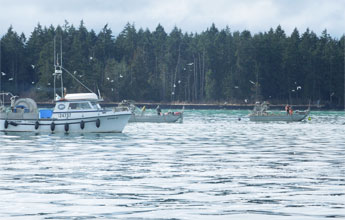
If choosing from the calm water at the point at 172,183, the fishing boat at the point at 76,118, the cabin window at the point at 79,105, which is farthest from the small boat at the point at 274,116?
the calm water at the point at 172,183

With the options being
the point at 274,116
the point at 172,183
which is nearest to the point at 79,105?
the point at 172,183

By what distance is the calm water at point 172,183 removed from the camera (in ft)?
68.7

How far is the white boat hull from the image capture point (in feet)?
214

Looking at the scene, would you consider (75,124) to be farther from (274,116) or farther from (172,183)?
(274,116)

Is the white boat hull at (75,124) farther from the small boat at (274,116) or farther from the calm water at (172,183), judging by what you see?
the small boat at (274,116)

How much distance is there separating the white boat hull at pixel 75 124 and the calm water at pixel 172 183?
18893 millimetres

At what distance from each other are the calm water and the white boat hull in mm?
18893

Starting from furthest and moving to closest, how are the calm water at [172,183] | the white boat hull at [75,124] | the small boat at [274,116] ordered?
the small boat at [274,116] → the white boat hull at [75,124] → the calm water at [172,183]

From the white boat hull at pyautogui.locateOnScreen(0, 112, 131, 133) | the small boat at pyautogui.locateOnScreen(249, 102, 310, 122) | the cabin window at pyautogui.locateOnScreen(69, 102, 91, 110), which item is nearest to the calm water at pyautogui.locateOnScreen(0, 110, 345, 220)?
the cabin window at pyautogui.locateOnScreen(69, 102, 91, 110)

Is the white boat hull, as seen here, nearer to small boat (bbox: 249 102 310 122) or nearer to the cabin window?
the cabin window

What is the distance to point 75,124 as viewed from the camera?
65.4 metres

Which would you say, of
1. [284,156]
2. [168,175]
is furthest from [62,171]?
[284,156]

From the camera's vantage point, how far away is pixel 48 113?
67812 mm

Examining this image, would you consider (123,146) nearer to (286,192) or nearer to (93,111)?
(93,111)
